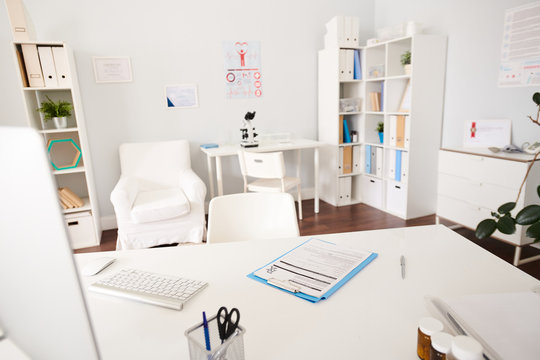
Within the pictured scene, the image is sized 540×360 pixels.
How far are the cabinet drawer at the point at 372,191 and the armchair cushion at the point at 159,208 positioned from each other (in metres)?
2.12

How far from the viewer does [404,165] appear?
11.2 feet

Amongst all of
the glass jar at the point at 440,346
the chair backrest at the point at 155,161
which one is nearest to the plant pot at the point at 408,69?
the chair backrest at the point at 155,161

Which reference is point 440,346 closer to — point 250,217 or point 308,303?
point 308,303

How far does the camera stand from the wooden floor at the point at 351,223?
2869mm

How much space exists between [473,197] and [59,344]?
2.96 meters

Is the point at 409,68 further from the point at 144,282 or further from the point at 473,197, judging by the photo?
the point at 144,282

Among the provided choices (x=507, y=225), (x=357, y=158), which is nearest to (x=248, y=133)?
(x=357, y=158)

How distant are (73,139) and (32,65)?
72cm

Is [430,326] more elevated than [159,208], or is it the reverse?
[430,326]

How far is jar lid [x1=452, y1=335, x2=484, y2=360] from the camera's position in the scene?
20.5 inches

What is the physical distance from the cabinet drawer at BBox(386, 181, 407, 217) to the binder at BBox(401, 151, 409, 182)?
9 cm

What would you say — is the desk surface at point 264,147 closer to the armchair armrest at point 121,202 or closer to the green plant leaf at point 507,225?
the armchair armrest at point 121,202

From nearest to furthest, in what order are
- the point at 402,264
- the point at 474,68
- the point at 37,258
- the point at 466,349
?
the point at 37,258, the point at 466,349, the point at 402,264, the point at 474,68

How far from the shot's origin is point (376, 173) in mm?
3793
